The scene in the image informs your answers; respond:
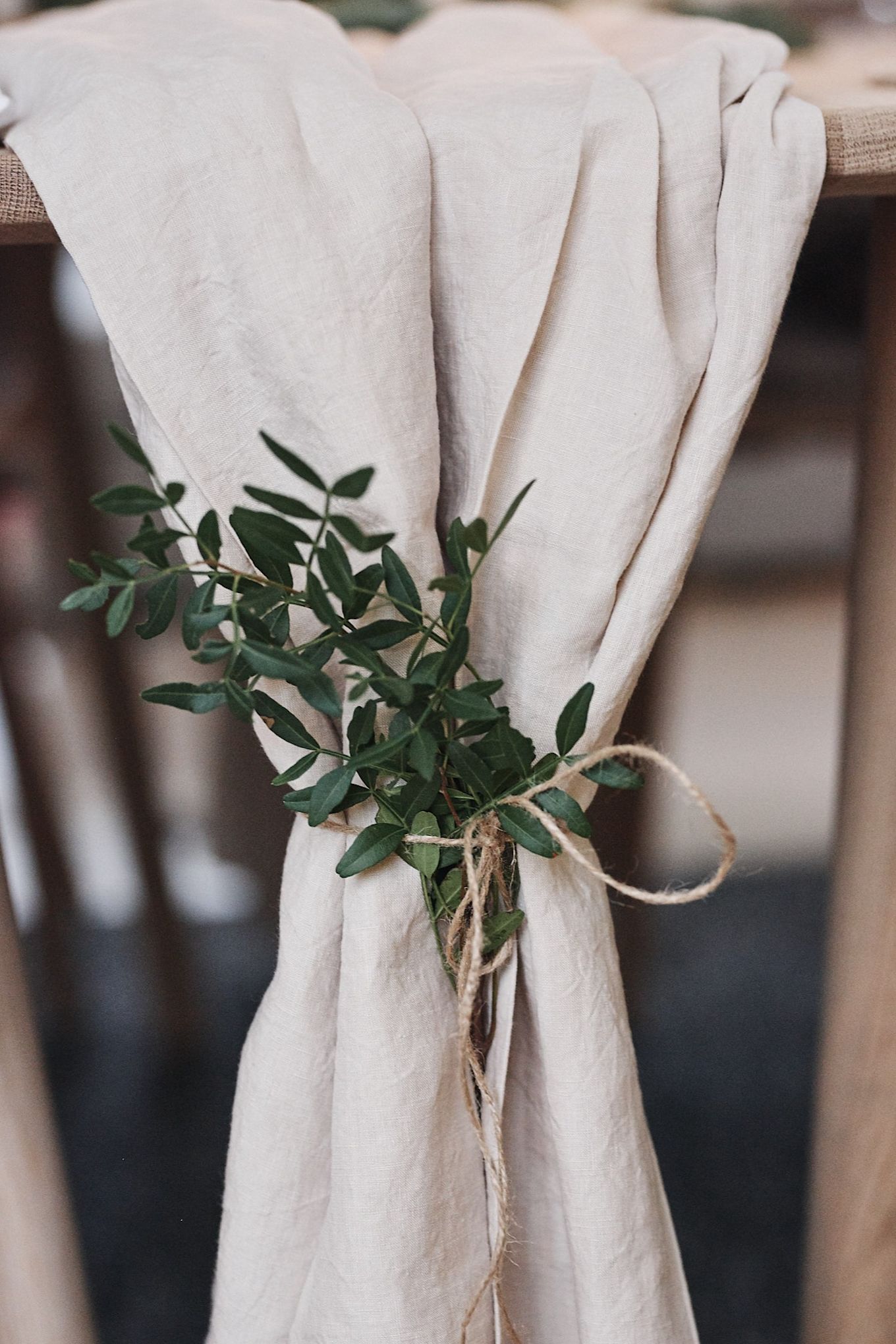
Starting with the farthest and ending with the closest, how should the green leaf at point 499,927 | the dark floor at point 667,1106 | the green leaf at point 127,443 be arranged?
the dark floor at point 667,1106
the green leaf at point 499,927
the green leaf at point 127,443

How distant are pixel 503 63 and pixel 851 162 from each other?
152mm

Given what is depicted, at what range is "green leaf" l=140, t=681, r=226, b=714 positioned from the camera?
0.34 metres

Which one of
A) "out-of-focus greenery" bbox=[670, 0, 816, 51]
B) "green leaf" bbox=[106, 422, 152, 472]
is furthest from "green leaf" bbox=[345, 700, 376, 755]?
"out-of-focus greenery" bbox=[670, 0, 816, 51]

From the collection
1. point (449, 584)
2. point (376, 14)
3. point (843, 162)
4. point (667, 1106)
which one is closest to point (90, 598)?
point (449, 584)

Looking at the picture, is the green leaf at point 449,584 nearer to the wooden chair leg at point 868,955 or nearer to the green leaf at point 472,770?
the green leaf at point 472,770

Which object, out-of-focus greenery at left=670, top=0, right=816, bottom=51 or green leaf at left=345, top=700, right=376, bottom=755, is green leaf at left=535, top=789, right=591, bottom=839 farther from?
out-of-focus greenery at left=670, top=0, right=816, bottom=51

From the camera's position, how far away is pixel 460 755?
35cm

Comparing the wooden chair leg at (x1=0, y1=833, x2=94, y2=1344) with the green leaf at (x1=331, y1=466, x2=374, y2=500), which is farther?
the wooden chair leg at (x1=0, y1=833, x2=94, y2=1344)

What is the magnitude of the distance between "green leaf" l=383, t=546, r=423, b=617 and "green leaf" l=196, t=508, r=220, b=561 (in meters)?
→ 0.05

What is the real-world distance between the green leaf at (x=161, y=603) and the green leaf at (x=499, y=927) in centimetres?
16

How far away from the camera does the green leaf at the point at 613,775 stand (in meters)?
0.36

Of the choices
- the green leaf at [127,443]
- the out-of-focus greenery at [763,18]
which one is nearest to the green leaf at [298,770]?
the green leaf at [127,443]

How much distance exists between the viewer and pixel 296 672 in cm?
32

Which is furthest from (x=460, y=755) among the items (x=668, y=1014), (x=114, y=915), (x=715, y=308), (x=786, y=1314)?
(x=114, y=915)
